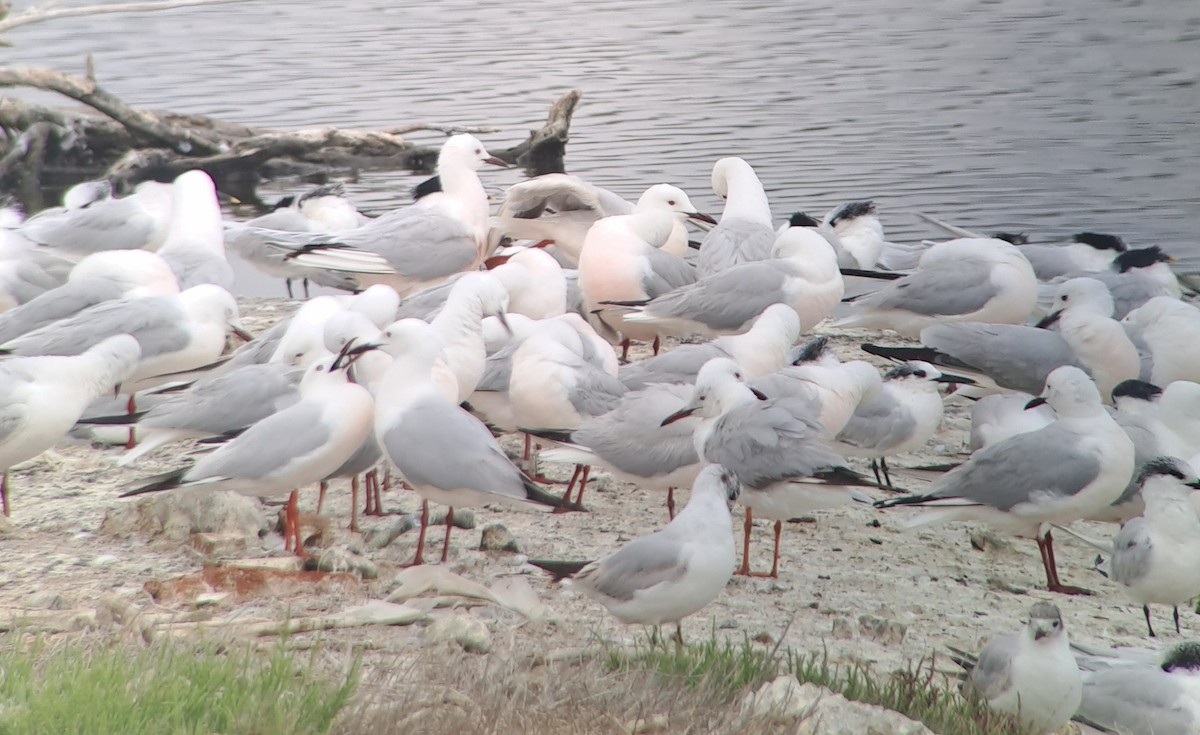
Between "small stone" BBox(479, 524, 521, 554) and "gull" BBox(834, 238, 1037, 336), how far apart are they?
373 cm

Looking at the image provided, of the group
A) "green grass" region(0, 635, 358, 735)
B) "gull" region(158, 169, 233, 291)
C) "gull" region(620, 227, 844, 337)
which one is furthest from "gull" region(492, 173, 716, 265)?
"green grass" region(0, 635, 358, 735)

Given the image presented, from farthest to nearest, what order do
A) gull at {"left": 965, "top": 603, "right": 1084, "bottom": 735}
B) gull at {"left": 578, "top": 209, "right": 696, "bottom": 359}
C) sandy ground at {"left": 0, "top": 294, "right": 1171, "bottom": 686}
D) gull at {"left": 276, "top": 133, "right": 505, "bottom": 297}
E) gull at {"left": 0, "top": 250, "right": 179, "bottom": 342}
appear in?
gull at {"left": 276, "top": 133, "right": 505, "bottom": 297} → gull at {"left": 578, "top": 209, "right": 696, "bottom": 359} → gull at {"left": 0, "top": 250, "right": 179, "bottom": 342} → sandy ground at {"left": 0, "top": 294, "right": 1171, "bottom": 686} → gull at {"left": 965, "top": 603, "right": 1084, "bottom": 735}

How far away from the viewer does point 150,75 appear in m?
23.5

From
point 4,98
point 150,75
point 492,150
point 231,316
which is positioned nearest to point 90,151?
point 4,98

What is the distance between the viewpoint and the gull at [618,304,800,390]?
6.32 meters

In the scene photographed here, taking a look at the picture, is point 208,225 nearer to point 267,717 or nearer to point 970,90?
point 267,717

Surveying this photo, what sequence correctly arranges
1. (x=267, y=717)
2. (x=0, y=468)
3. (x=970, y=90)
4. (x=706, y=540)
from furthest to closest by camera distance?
1. (x=970, y=90)
2. (x=0, y=468)
3. (x=706, y=540)
4. (x=267, y=717)

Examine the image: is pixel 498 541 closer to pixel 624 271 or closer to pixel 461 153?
pixel 624 271

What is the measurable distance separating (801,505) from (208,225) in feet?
15.2

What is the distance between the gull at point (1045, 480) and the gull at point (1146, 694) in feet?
3.86

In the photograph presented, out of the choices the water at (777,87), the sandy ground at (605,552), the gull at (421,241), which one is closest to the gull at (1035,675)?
the sandy ground at (605,552)

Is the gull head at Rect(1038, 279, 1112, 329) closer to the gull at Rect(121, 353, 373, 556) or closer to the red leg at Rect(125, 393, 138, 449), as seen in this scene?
the gull at Rect(121, 353, 373, 556)

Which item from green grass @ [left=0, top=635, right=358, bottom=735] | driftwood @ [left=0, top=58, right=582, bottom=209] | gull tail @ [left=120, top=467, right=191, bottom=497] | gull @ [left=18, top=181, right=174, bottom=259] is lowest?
driftwood @ [left=0, top=58, right=582, bottom=209]

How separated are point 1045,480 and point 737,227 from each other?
132 inches
